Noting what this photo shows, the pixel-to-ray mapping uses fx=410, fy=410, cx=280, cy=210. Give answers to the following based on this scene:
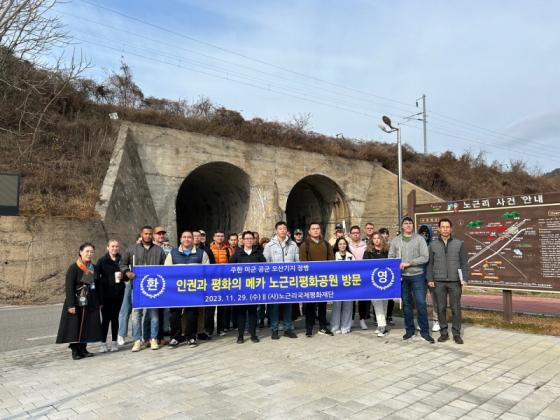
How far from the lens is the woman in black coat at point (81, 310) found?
6098 millimetres

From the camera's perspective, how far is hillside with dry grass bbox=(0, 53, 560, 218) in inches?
611

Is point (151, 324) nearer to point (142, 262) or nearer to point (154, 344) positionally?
point (154, 344)

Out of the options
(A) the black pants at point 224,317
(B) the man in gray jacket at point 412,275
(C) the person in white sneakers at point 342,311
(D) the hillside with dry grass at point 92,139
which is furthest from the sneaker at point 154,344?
(D) the hillside with dry grass at point 92,139

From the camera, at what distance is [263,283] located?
7348 mm

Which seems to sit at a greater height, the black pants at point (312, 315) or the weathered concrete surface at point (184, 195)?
the weathered concrete surface at point (184, 195)

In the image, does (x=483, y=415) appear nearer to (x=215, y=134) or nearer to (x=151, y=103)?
(x=215, y=134)

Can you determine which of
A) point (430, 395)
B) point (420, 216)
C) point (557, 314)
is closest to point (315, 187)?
point (420, 216)

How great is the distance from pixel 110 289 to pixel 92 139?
14.5 meters

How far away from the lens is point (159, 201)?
18891mm

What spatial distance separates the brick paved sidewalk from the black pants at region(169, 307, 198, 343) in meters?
0.34

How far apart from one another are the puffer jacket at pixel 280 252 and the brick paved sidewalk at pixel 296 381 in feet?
4.86

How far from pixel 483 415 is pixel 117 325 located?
5.63m

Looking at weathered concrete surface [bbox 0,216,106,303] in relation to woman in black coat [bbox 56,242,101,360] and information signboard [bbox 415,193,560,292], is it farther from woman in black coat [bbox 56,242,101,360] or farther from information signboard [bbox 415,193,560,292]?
information signboard [bbox 415,193,560,292]

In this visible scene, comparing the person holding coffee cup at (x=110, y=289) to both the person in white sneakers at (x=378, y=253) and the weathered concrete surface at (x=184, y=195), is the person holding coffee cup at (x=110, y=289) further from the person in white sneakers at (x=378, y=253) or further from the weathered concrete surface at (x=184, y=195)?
the weathered concrete surface at (x=184, y=195)
